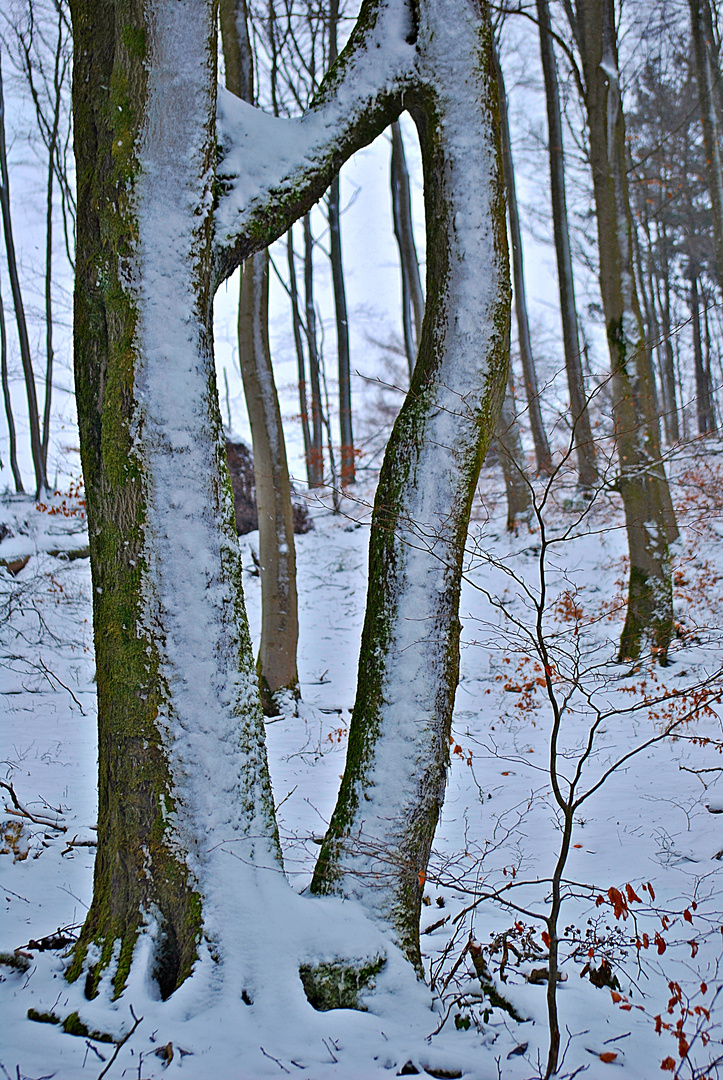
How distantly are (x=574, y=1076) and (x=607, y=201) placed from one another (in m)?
8.42

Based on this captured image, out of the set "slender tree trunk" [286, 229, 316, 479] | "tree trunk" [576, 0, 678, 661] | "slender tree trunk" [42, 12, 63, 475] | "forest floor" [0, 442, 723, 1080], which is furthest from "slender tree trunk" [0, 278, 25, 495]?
"tree trunk" [576, 0, 678, 661]

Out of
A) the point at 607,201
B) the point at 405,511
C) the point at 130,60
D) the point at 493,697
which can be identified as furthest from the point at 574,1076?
the point at 607,201

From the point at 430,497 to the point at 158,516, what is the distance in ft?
4.01

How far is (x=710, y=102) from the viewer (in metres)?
9.37

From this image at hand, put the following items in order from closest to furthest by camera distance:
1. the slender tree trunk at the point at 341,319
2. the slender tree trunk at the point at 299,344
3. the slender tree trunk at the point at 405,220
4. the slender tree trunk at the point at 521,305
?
the slender tree trunk at the point at 521,305, the slender tree trunk at the point at 405,220, the slender tree trunk at the point at 341,319, the slender tree trunk at the point at 299,344

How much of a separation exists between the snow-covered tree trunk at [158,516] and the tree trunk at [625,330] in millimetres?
5417

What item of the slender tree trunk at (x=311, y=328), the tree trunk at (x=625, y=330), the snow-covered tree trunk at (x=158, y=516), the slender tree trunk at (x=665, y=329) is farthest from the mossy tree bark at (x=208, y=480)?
the slender tree trunk at (x=665, y=329)

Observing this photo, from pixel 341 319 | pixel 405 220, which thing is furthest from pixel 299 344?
pixel 405 220

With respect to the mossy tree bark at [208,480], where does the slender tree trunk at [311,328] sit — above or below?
above

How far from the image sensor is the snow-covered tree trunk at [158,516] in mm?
2635

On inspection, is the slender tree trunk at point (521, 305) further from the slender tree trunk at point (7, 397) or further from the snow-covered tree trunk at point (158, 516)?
the slender tree trunk at point (7, 397)

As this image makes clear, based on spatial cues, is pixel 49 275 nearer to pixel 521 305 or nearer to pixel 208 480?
pixel 521 305

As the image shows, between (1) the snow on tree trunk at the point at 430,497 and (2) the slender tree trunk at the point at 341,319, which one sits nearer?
(1) the snow on tree trunk at the point at 430,497

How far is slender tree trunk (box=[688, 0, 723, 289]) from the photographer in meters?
9.12
